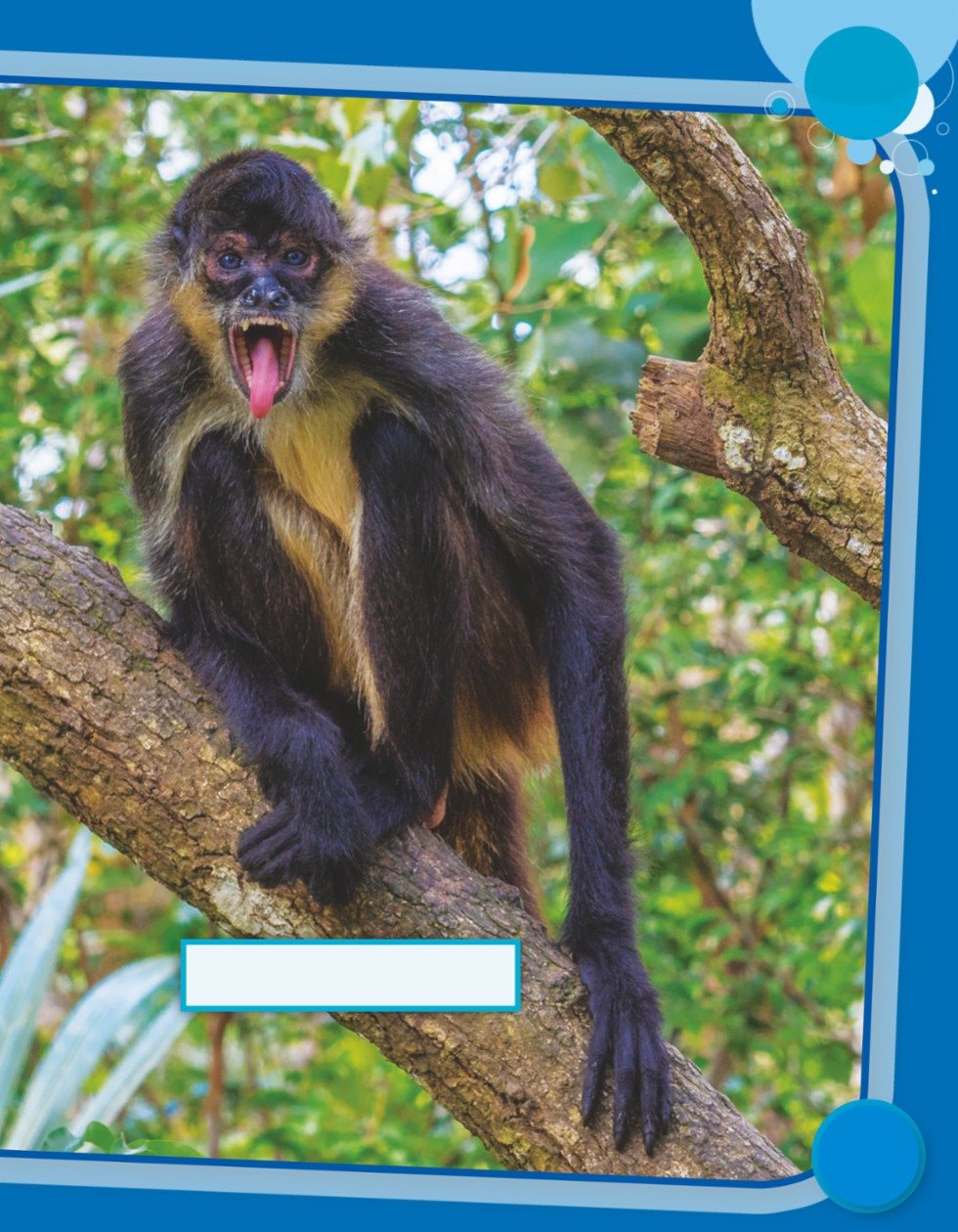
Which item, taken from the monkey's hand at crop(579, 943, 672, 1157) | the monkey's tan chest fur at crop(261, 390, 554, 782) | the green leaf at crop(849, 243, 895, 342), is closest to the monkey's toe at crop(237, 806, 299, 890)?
the monkey's tan chest fur at crop(261, 390, 554, 782)

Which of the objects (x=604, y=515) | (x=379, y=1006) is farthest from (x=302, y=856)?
(x=604, y=515)

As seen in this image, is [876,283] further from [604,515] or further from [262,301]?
[604,515]

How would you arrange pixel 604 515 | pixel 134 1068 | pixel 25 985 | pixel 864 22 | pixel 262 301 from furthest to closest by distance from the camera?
1. pixel 604 515
2. pixel 25 985
3. pixel 134 1068
4. pixel 262 301
5. pixel 864 22

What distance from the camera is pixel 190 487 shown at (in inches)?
146

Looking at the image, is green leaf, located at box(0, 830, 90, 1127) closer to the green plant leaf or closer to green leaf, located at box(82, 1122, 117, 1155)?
the green plant leaf

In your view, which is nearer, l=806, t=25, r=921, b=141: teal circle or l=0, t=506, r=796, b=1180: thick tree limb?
l=806, t=25, r=921, b=141: teal circle

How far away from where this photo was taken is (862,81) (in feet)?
7.88

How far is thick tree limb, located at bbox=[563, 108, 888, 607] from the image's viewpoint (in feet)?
9.30

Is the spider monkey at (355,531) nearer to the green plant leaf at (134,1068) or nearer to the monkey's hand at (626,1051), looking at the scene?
the monkey's hand at (626,1051)

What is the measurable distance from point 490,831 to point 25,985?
5.08 feet

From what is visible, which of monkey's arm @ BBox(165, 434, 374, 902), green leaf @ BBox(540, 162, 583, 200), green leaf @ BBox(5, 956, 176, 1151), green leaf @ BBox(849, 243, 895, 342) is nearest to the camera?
green leaf @ BBox(849, 243, 895, 342)

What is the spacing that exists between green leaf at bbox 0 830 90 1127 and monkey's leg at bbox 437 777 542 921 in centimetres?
134

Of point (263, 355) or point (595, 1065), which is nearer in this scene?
point (595, 1065)

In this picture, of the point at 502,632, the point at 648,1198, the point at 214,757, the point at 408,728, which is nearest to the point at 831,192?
the point at 502,632
